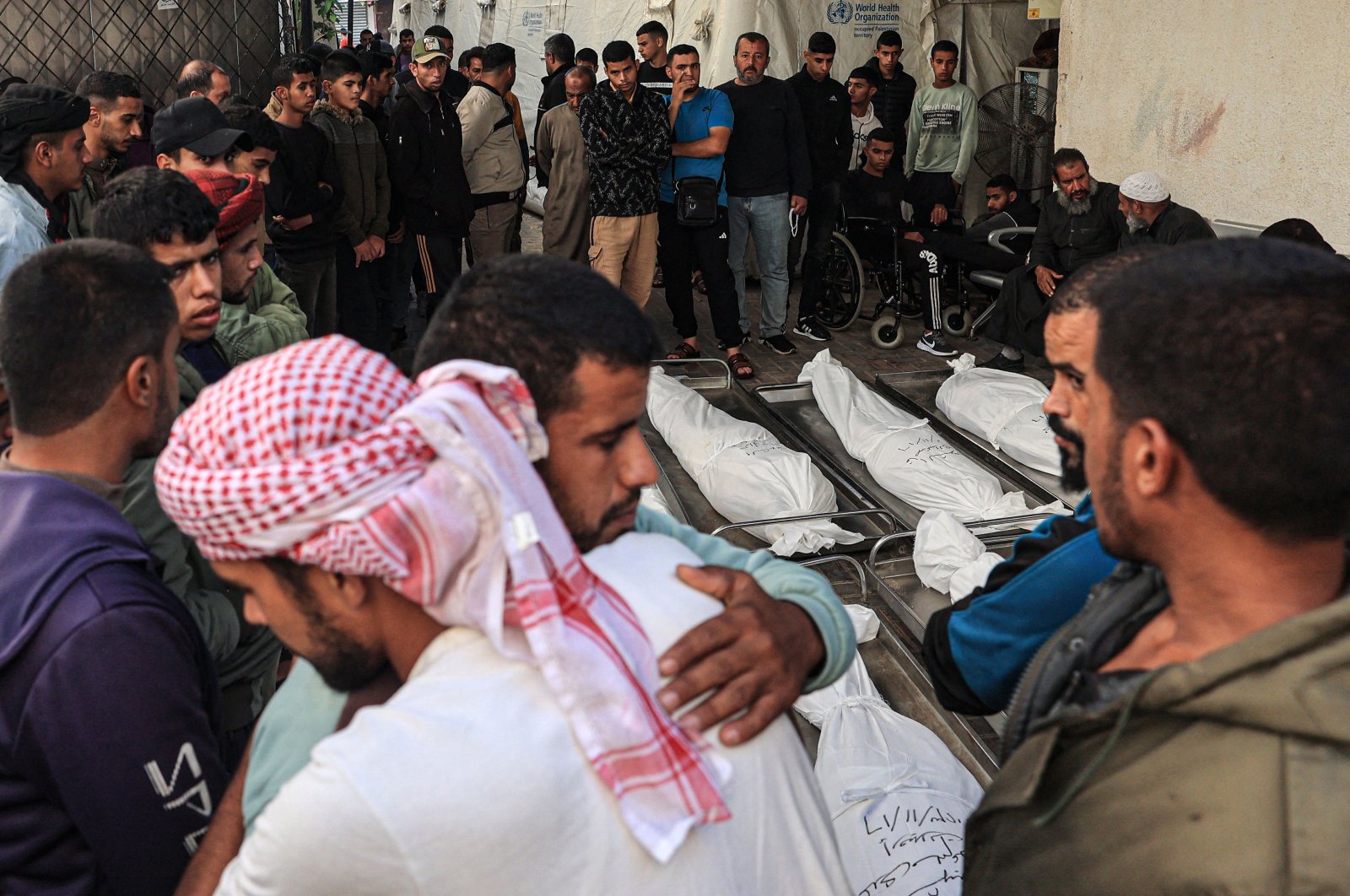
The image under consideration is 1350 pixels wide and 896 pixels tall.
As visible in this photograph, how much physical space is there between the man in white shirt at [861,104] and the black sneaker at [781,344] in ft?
5.61

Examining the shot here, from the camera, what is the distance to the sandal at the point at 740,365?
6.82 meters

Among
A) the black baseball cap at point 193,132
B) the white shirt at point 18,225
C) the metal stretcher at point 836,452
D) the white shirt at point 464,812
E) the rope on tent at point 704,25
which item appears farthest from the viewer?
the rope on tent at point 704,25

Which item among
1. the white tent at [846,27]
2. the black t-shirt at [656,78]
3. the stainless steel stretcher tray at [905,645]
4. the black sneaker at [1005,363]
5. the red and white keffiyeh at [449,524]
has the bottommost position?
the stainless steel stretcher tray at [905,645]

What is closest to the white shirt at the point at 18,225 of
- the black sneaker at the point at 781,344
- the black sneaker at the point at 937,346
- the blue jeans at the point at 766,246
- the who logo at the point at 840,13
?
the blue jeans at the point at 766,246

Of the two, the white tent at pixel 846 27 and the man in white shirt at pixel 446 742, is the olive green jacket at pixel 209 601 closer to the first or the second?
the man in white shirt at pixel 446 742

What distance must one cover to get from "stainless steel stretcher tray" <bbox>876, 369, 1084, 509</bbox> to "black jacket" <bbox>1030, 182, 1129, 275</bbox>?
2.34 feet

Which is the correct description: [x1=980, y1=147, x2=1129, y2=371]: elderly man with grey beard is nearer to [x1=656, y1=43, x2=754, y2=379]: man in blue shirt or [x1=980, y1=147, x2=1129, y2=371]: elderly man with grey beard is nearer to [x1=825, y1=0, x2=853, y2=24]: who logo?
[x1=656, y1=43, x2=754, y2=379]: man in blue shirt

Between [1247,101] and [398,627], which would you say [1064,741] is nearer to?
[398,627]

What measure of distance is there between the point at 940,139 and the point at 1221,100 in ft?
8.09

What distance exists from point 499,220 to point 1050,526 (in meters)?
6.11

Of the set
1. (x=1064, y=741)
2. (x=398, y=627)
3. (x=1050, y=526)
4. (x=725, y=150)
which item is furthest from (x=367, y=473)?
(x=725, y=150)

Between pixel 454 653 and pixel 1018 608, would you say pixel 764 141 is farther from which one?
pixel 454 653

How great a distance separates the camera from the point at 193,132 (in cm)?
378

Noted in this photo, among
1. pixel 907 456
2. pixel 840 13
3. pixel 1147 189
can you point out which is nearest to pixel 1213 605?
pixel 907 456
